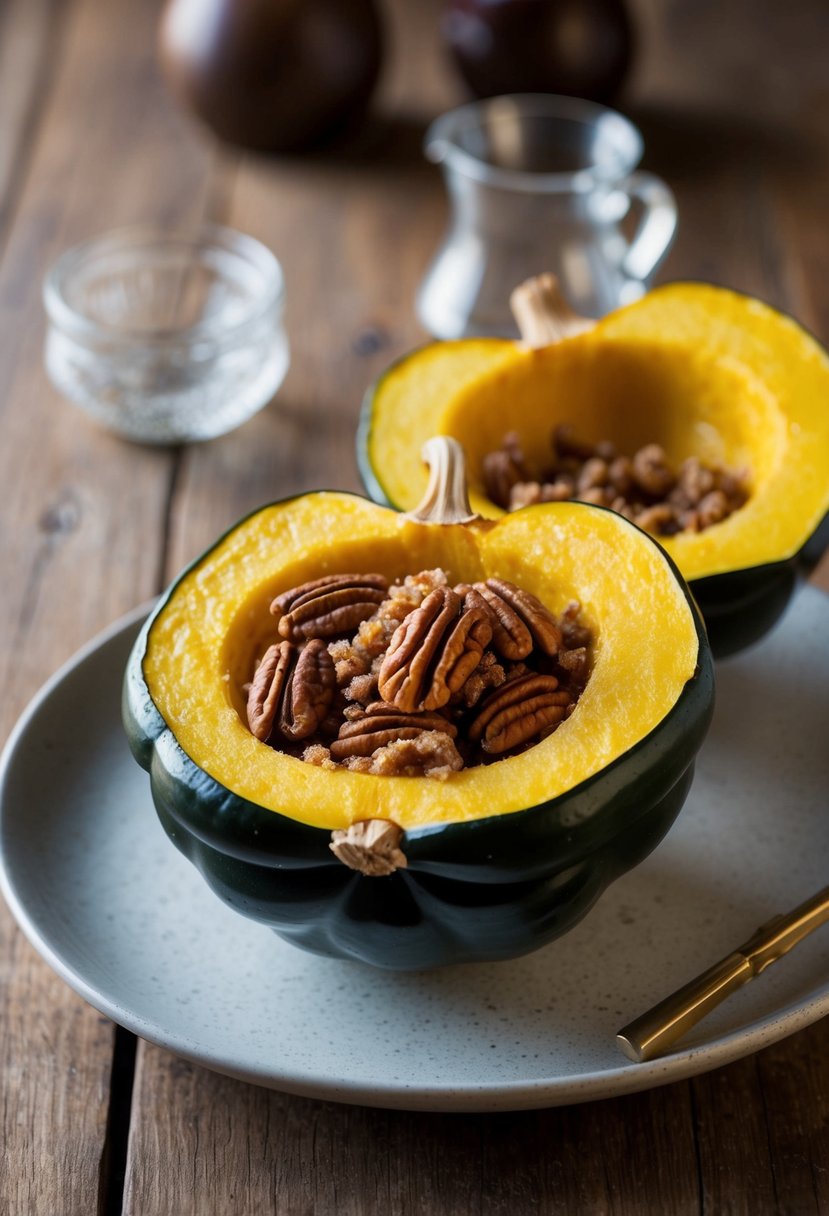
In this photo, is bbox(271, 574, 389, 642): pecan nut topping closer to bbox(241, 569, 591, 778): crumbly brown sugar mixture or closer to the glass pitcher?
bbox(241, 569, 591, 778): crumbly brown sugar mixture

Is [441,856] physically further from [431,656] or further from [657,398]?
[657,398]

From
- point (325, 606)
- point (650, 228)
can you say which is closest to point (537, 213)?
point (650, 228)

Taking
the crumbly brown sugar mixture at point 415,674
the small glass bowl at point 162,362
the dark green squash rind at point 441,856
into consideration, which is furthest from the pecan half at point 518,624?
the small glass bowl at point 162,362

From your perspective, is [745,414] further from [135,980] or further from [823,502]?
[135,980]

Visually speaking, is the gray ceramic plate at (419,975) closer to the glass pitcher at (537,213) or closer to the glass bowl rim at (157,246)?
the glass bowl rim at (157,246)

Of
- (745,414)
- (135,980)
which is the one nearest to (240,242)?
(745,414)

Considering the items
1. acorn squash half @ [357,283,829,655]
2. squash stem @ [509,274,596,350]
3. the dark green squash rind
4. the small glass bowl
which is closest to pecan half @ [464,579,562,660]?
the dark green squash rind
